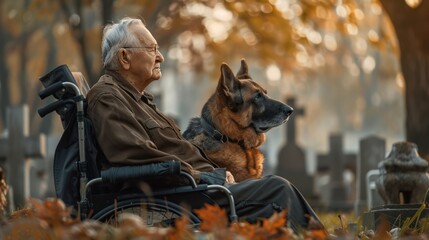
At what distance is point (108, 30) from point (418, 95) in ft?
29.9

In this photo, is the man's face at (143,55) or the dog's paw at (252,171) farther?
the dog's paw at (252,171)

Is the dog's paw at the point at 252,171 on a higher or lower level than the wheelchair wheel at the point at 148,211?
lower

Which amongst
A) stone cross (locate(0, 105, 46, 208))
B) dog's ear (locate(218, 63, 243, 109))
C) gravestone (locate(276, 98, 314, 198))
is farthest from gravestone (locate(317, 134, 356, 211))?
dog's ear (locate(218, 63, 243, 109))

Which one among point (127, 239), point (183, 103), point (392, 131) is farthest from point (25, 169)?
point (183, 103)

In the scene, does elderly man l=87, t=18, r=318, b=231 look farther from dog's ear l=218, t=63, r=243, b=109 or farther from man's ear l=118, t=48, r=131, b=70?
dog's ear l=218, t=63, r=243, b=109

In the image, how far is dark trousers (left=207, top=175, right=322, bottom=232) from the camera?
684 cm

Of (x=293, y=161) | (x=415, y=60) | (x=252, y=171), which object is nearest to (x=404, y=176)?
(x=252, y=171)

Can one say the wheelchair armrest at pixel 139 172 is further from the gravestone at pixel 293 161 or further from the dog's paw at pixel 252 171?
the gravestone at pixel 293 161

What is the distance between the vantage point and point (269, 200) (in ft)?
22.9

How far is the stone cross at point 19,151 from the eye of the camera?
15609 millimetres

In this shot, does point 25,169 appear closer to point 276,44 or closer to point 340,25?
point 340,25

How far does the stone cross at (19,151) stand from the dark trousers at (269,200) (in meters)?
8.70

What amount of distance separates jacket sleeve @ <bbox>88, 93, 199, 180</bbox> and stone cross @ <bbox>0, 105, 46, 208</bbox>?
27.3 feet

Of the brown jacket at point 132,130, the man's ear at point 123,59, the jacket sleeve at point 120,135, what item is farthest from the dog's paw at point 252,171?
the jacket sleeve at point 120,135
